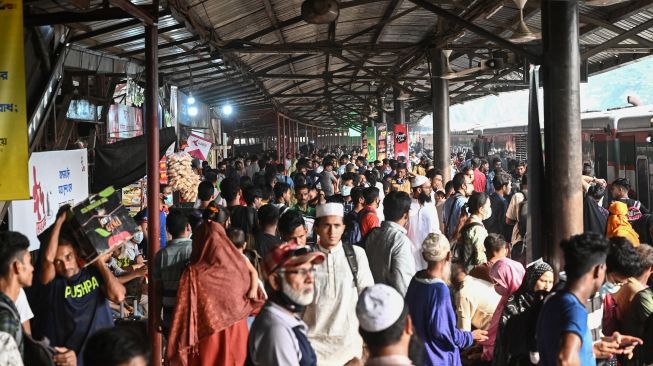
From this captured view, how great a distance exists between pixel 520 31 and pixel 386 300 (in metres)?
6.18

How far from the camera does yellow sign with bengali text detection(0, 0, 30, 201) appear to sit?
14.3ft

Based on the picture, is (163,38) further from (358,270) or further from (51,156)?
(358,270)

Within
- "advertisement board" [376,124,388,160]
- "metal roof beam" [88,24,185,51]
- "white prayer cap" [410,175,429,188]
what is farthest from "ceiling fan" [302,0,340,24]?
"advertisement board" [376,124,388,160]

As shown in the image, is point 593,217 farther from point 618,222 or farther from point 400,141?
point 400,141

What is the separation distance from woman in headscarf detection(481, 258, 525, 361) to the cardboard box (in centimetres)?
261

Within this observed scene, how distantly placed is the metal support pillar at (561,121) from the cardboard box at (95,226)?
427cm

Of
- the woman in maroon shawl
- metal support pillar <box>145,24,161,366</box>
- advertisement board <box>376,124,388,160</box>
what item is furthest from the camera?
advertisement board <box>376,124,388,160</box>

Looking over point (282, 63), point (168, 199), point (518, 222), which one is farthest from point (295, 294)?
point (282, 63)

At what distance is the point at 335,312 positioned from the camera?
14.9 feet

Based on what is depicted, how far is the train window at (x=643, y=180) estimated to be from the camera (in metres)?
13.2

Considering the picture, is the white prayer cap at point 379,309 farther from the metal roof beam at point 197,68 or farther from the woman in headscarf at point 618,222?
the metal roof beam at point 197,68

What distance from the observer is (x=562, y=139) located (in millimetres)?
6828

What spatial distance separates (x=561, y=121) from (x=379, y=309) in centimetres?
453

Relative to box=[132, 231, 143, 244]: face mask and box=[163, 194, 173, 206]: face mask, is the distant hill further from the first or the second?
box=[132, 231, 143, 244]: face mask
